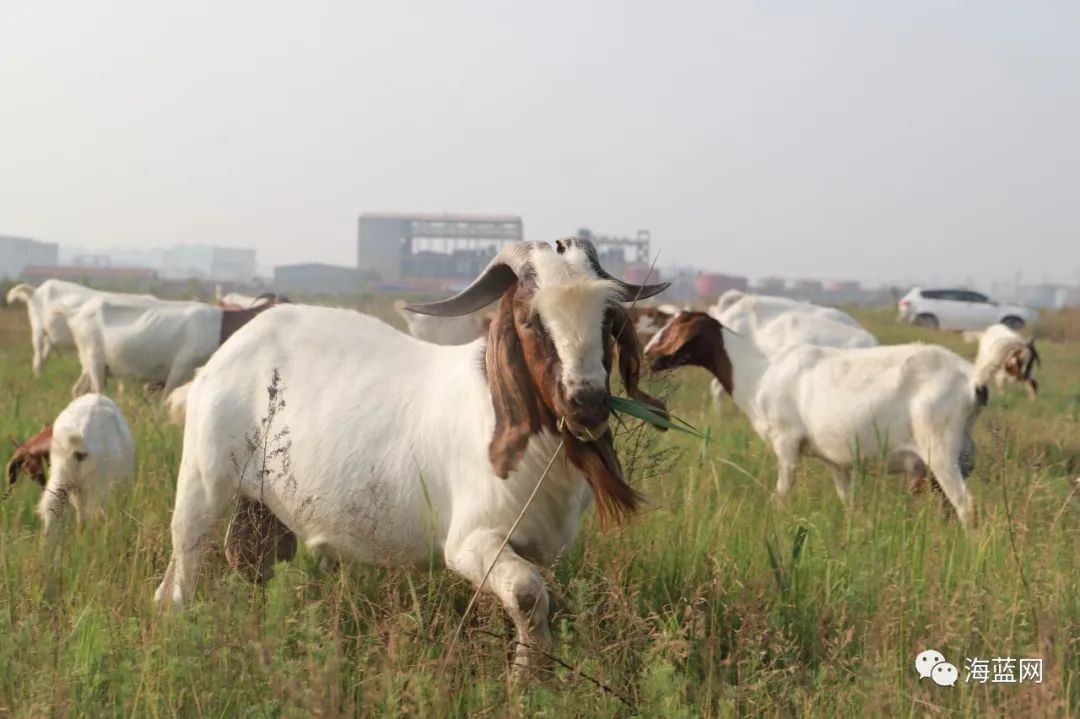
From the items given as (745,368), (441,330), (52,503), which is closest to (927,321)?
(441,330)

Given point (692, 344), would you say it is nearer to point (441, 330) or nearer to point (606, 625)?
point (606, 625)

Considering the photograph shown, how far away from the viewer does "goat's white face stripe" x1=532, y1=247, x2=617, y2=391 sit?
3.39 m

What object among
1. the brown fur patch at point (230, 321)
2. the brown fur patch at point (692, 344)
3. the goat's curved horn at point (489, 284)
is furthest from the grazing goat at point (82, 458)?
the brown fur patch at point (230, 321)

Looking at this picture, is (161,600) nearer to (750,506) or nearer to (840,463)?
(750,506)

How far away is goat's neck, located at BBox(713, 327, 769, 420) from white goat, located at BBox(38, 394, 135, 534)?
4834mm

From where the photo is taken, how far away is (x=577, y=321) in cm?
342

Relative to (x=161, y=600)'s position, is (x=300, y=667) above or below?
above

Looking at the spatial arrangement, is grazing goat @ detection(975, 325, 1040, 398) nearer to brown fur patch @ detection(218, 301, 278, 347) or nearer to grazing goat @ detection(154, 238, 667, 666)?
grazing goat @ detection(154, 238, 667, 666)

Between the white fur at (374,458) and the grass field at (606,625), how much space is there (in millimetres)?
174

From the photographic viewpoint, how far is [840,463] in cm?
784

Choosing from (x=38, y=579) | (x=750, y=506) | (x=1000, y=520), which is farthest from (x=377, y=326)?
(x=1000, y=520)

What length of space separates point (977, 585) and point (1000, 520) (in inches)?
50.8

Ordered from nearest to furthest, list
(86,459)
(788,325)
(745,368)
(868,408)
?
(86,459), (868,408), (745,368), (788,325)

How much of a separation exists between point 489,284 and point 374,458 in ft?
2.86
